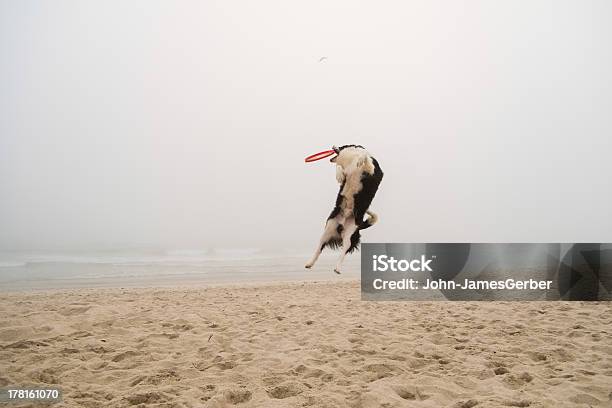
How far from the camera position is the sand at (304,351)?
5.90ft

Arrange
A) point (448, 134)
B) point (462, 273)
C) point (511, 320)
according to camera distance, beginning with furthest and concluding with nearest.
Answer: point (448, 134) → point (462, 273) → point (511, 320)

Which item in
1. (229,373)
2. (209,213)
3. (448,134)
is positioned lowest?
(229,373)

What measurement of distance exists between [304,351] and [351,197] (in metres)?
1.39

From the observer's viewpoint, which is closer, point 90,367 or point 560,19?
point 90,367

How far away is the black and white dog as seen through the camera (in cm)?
333

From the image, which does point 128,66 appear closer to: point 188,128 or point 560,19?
point 188,128

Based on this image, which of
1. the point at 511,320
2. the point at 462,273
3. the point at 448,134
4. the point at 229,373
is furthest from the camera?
the point at 448,134

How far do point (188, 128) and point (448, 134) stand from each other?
2060mm

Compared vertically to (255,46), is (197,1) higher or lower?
higher

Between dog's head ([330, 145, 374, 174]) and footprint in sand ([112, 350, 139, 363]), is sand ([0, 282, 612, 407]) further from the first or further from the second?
dog's head ([330, 145, 374, 174])

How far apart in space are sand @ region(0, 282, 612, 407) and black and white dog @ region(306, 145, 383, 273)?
1.55 feet

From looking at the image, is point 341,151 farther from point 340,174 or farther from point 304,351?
point 304,351

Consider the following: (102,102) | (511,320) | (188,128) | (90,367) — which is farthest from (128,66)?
(511,320)

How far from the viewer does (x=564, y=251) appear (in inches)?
131
